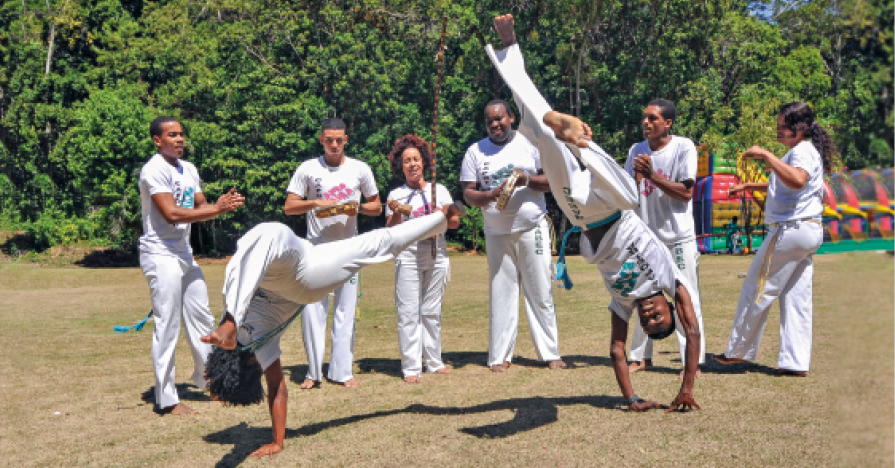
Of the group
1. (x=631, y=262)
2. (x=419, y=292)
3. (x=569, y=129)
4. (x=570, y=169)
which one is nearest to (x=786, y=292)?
(x=631, y=262)

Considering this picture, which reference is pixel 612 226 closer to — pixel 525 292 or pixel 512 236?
pixel 512 236

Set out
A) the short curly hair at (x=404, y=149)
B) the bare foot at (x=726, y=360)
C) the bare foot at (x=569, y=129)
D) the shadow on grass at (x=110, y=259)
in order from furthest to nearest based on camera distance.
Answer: the shadow on grass at (x=110, y=259) → the short curly hair at (x=404, y=149) → the bare foot at (x=726, y=360) → the bare foot at (x=569, y=129)

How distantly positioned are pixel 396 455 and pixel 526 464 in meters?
0.90

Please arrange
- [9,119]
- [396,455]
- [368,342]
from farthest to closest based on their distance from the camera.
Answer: [9,119], [368,342], [396,455]

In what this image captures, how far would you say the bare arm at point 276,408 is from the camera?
508 centimetres

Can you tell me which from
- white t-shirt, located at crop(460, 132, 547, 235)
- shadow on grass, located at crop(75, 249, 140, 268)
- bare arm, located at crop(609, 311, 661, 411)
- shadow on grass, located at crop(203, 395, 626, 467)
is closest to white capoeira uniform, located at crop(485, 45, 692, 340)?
bare arm, located at crop(609, 311, 661, 411)

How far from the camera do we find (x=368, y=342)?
9.84 m

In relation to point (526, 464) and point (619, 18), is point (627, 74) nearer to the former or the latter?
point (619, 18)

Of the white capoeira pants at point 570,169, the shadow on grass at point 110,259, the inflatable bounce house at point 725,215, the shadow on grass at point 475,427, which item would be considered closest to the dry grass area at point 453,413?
the shadow on grass at point 475,427

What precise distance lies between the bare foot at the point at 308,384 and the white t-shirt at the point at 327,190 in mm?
1389

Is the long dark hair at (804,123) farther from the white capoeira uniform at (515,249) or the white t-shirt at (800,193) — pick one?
the white capoeira uniform at (515,249)

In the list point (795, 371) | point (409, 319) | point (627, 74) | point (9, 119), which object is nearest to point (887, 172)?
point (795, 371)

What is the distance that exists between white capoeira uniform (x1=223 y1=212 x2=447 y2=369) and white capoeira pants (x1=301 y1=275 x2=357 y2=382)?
207 cm

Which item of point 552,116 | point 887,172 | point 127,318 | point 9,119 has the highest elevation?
point 9,119
